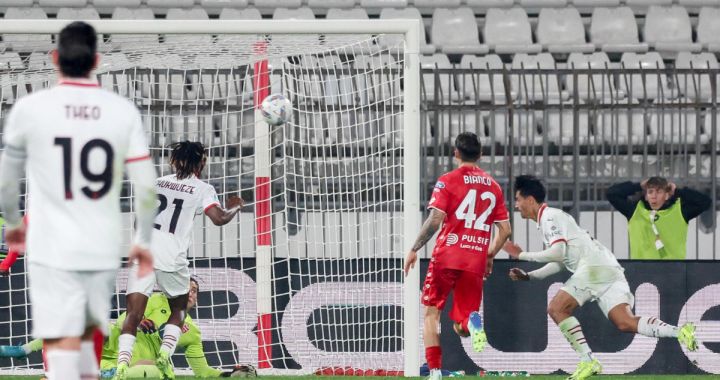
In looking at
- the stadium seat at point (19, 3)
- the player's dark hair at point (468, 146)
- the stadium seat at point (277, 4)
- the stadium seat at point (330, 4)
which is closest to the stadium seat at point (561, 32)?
the stadium seat at point (330, 4)

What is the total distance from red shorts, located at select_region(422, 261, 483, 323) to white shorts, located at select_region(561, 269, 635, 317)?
0.95 metres

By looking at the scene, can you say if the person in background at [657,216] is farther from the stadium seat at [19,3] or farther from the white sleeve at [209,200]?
the stadium seat at [19,3]

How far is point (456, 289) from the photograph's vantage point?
8.83 metres

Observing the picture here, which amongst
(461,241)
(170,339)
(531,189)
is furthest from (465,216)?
(170,339)

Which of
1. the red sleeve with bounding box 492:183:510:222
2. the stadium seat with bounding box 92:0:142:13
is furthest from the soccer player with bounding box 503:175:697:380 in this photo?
the stadium seat with bounding box 92:0:142:13

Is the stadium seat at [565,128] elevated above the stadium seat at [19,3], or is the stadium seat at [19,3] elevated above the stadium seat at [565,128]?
the stadium seat at [19,3]

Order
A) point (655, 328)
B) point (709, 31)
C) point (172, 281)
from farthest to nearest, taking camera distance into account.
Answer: point (709, 31), point (655, 328), point (172, 281)

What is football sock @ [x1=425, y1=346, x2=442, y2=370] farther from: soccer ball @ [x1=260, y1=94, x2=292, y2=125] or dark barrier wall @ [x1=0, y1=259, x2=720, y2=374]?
soccer ball @ [x1=260, y1=94, x2=292, y2=125]

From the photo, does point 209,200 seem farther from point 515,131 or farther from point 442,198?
point 515,131

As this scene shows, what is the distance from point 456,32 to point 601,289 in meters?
6.52

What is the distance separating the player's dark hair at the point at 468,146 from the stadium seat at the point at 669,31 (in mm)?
7550

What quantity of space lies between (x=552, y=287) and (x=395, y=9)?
20.3 feet

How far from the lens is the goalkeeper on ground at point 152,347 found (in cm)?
950

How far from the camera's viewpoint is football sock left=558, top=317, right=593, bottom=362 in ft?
30.2
